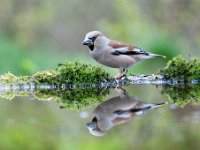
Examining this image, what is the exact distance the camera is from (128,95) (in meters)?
7.50

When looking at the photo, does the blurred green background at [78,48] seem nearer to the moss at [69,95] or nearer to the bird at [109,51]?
the moss at [69,95]

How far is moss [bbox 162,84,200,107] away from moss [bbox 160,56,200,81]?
304 mm

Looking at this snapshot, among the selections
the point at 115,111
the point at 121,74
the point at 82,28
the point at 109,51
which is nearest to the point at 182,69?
the point at 121,74

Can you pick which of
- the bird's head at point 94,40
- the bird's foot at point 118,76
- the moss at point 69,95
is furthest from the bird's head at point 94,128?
the bird's head at point 94,40

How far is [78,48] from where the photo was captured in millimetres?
24281

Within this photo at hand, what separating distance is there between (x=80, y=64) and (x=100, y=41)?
693 mm

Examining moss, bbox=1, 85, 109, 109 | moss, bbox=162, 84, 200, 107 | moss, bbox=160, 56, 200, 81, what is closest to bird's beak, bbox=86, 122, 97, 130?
moss, bbox=1, 85, 109, 109

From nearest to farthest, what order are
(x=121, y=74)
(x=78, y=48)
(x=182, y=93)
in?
(x=182, y=93), (x=121, y=74), (x=78, y=48)

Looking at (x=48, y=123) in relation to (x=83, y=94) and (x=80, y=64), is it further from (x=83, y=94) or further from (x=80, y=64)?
(x=80, y=64)

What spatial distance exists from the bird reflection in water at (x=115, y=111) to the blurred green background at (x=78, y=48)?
0.13 metres

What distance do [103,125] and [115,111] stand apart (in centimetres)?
62

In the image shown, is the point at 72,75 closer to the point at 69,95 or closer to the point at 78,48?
the point at 69,95

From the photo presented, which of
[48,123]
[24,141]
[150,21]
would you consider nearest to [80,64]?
[48,123]

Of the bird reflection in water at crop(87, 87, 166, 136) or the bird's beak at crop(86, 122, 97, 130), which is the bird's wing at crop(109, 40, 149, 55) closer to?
the bird reflection in water at crop(87, 87, 166, 136)
